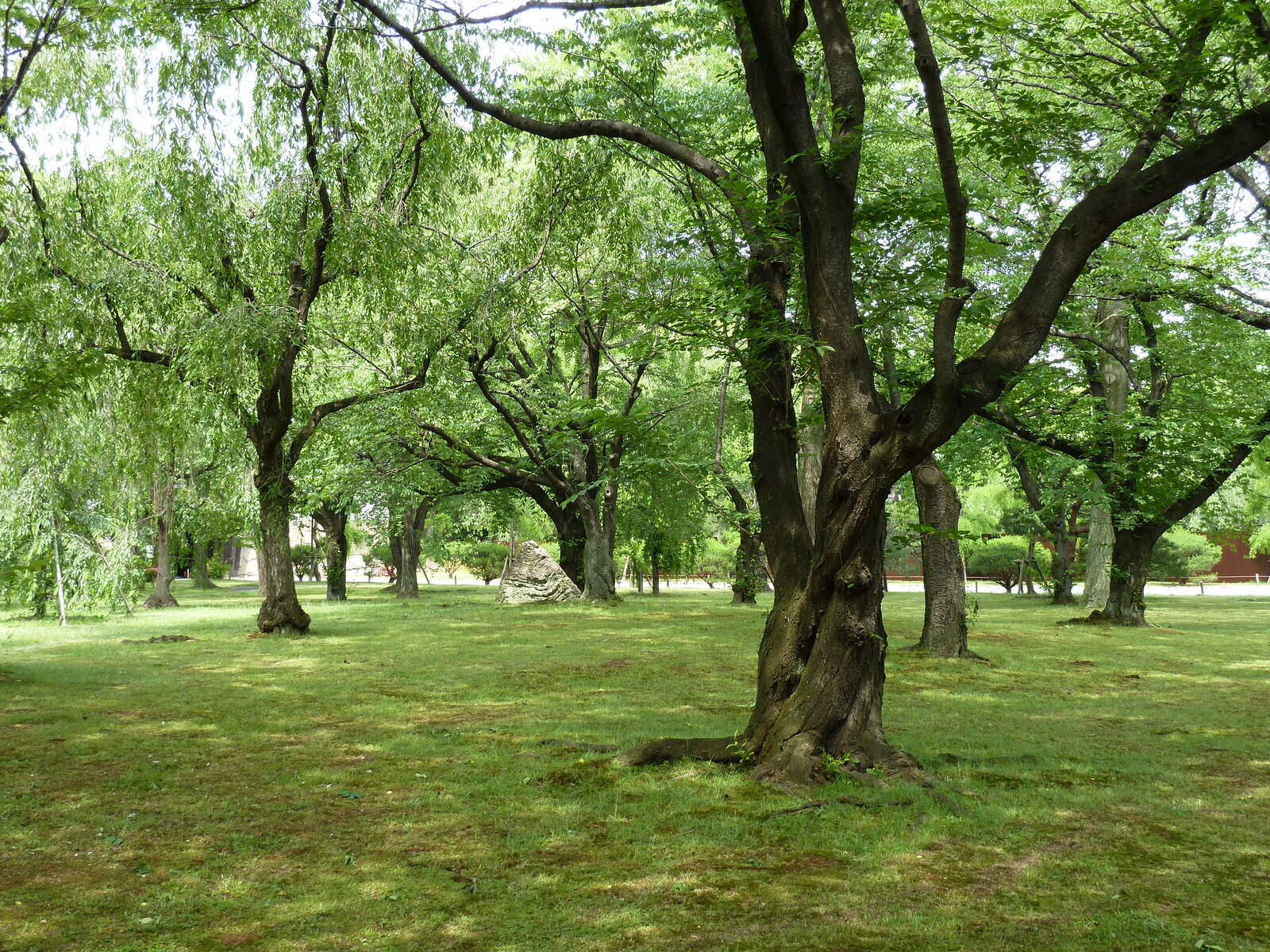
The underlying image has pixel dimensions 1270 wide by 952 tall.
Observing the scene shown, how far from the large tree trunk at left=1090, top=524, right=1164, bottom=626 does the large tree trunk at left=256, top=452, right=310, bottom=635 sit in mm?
16209

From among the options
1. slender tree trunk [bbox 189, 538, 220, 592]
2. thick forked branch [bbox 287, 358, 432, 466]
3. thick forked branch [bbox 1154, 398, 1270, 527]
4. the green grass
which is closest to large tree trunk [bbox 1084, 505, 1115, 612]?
thick forked branch [bbox 1154, 398, 1270, 527]

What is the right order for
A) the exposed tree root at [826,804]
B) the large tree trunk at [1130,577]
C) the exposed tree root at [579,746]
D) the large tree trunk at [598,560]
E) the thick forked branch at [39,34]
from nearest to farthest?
the exposed tree root at [826,804] → the exposed tree root at [579,746] → the thick forked branch at [39,34] → the large tree trunk at [1130,577] → the large tree trunk at [598,560]

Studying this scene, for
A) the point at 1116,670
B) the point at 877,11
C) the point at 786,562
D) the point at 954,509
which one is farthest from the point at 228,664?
the point at 1116,670

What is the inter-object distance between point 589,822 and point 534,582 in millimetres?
19679

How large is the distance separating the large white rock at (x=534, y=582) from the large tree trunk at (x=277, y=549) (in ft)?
26.5

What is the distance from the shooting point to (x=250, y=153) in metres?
14.6

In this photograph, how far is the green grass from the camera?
3893mm

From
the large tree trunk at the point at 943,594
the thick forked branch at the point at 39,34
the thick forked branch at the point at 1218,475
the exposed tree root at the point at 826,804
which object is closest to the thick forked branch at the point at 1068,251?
the exposed tree root at the point at 826,804

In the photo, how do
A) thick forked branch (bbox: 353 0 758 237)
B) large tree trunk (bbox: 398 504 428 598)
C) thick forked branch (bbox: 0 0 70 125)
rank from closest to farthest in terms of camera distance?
thick forked branch (bbox: 353 0 758 237) → thick forked branch (bbox: 0 0 70 125) → large tree trunk (bbox: 398 504 428 598)

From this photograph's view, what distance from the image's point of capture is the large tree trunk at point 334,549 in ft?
93.4

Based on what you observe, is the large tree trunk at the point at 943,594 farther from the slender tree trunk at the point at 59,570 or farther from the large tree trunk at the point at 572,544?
the slender tree trunk at the point at 59,570

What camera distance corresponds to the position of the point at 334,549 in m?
28.6

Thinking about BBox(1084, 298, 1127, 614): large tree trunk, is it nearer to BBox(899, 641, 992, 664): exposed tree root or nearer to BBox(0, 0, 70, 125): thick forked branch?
BBox(899, 641, 992, 664): exposed tree root

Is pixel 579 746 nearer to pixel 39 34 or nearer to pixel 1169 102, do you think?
pixel 1169 102
